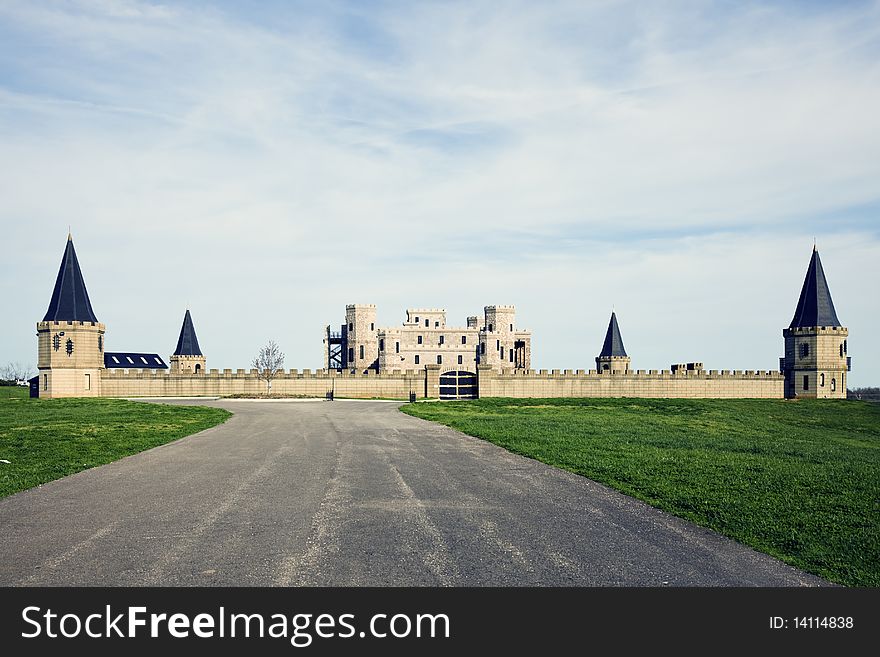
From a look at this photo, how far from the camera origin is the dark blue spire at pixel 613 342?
7769 centimetres

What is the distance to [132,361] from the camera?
4181 inches

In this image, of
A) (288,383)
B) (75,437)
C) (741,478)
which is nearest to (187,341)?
(288,383)

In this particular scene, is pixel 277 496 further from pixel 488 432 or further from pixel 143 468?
pixel 488 432

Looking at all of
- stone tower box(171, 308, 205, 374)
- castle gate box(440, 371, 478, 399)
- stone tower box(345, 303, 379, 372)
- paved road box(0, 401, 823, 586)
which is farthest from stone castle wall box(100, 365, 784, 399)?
paved road box(0, 401, 823, 586)

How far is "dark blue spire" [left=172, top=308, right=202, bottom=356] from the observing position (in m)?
84.6

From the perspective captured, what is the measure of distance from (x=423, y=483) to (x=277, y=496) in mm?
3005

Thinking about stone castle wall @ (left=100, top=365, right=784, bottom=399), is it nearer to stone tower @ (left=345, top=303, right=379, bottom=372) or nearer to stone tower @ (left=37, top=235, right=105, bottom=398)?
stone tower @ (left=37, top=235, right=105, bottom=398)

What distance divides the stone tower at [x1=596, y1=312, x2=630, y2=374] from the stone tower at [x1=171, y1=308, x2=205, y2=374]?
46.7 metres

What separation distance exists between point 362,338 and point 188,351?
85.8 feet

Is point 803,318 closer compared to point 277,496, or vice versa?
point 277,496

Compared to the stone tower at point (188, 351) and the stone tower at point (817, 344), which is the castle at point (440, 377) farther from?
the stone tower at point (188, 351)

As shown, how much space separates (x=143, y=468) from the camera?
16.3 m

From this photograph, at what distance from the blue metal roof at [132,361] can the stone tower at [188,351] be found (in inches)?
685
